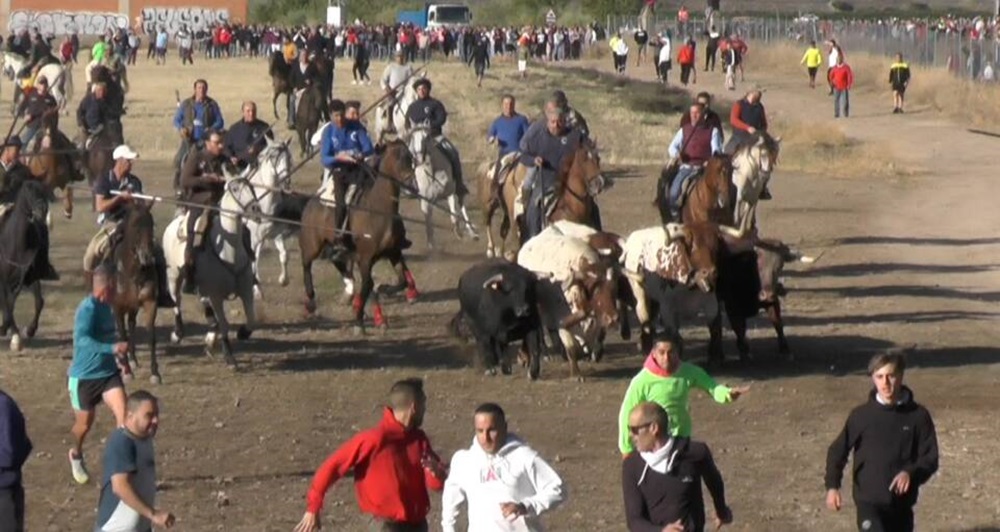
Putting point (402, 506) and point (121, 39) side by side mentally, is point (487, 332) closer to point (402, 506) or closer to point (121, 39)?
point (402, 506)

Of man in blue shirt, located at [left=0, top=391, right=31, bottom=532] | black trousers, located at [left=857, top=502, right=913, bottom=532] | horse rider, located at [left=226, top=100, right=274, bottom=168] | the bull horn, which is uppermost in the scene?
horse rider, located at [left=226, top=100, right=274, bottom=168]

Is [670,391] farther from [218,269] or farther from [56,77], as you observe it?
[56,77]

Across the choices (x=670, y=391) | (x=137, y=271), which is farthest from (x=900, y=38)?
(x=670, y=391)

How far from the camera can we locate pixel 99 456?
1570 centimetres

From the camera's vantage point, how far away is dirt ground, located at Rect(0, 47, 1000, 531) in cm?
1425

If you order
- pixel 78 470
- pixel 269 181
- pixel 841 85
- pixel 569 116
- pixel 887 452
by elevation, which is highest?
pixel 569 116

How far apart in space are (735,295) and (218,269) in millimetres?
4824

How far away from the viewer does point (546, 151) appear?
21828 mm

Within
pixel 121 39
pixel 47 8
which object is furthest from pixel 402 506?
pixel 47 8

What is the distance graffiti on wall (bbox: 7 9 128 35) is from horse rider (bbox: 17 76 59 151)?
286ft

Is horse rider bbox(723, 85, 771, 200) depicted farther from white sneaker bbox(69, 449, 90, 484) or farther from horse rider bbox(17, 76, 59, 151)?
white sneaker bbox(69, 449, 90, 484)

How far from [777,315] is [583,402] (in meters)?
2.91

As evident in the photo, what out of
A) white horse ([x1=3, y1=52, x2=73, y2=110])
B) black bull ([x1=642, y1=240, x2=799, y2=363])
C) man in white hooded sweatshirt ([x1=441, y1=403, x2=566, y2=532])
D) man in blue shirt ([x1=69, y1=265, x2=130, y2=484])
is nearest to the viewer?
man in white hooded sweatshirt ([x1=441, y1=403, x2=566, y2=532])

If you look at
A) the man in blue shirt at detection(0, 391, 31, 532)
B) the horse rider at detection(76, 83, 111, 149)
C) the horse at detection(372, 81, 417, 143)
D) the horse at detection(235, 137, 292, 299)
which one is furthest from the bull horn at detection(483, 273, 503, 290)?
the horse rider at detection(76, 83, 111, 149)
